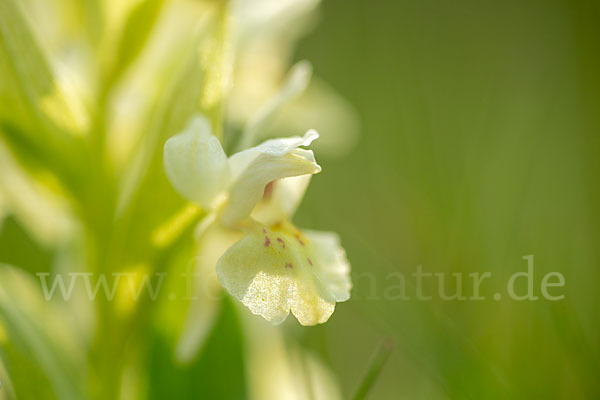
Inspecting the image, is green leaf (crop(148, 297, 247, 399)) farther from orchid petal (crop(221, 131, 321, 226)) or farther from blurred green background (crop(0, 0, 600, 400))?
orchid petal (crop(221, 131, 321, 226))

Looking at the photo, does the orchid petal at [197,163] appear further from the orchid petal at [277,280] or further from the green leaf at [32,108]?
the green leaf at [32,108]

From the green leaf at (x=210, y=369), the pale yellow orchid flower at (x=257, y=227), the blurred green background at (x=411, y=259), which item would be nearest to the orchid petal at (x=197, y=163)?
the pale yellow orchid flower at (x=257, y=227)

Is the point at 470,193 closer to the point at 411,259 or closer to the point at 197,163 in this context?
the point at 197,163

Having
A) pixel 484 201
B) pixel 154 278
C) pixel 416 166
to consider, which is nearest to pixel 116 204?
pixel 154 278

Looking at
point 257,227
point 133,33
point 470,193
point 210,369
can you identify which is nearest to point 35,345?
point 210,369

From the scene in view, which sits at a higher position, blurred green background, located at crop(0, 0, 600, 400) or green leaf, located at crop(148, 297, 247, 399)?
blurred green background, located at crop(0, 0, 600, 400)

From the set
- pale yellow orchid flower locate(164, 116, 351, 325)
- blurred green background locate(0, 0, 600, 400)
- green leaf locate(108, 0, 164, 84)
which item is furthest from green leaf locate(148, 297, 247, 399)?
green leaf locate(108, 0, 164, 84)

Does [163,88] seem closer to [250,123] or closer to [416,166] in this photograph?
[250,123]

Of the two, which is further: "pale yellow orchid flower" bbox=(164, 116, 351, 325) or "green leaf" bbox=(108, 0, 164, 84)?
"green leaf" bbox=(108, 0, 164, 84)
